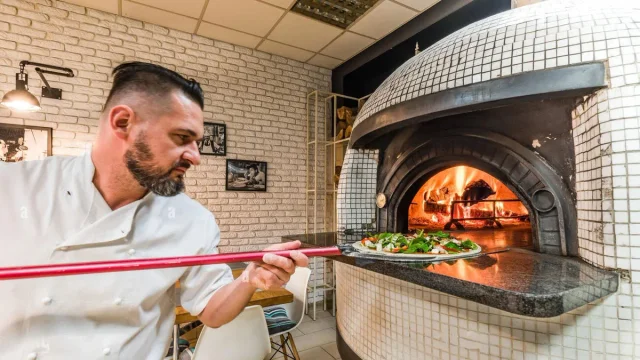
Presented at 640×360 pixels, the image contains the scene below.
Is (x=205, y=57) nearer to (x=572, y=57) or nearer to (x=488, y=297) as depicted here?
(x=572, y=57)

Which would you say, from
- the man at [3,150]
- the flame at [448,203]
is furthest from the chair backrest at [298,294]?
the man at [3,150]

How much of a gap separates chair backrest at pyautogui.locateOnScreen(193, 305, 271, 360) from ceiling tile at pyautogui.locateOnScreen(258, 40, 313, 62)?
3.03m

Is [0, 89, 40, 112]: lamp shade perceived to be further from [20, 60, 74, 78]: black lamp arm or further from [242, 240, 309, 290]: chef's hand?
[242, 240, 309, 290]: chef's hand

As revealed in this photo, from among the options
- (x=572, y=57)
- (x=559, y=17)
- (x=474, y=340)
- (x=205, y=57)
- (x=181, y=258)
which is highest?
(x=205, y=57)

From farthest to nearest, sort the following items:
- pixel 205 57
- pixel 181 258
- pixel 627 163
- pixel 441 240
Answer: pixel 205 57 < pixel 441 240 < pixel 627 163 < pixel 181 258

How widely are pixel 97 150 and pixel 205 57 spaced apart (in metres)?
2.90

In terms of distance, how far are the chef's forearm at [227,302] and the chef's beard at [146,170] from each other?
391mm

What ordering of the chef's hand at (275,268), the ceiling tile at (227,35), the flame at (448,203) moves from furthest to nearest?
the ceiling tile at (227,35)
the flame at (448,203)
the chef's hand at (275,268)

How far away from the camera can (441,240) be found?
1.77 m

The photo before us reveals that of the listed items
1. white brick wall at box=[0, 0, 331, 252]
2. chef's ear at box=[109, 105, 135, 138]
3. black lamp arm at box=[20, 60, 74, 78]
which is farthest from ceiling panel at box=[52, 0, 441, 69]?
chef's ear at box=[109, 105, 135, 138]

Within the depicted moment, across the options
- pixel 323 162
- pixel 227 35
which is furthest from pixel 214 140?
pixel 323 162

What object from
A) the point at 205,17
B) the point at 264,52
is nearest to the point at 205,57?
the point at 205,17

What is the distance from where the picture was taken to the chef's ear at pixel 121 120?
959 mm

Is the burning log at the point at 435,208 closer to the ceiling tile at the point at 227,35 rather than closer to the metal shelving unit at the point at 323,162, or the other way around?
the metal shelving unit at the point at 323,162
